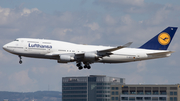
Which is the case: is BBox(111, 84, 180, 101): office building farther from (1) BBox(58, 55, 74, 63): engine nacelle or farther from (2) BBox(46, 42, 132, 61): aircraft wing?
(1) BBox(58, 55, 74, 63): engine nacelle

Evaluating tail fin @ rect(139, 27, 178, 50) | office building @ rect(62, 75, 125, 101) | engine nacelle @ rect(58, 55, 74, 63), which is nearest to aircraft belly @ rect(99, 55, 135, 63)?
tail fin @ rect(139, 27, 178, 50)

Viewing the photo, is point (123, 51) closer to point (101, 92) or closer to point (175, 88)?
point (175, 88)

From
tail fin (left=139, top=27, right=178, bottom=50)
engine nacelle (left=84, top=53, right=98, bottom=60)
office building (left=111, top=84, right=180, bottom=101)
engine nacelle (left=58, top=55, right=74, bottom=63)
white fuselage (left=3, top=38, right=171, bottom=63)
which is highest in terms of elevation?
tail fin (left=139, top=27, right=178, bottom=50)

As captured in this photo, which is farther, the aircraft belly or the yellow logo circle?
the yellow logo circle

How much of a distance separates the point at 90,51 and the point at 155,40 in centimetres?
1811

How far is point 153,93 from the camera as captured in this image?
15138 centimetres

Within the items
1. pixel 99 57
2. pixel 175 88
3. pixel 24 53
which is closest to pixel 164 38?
pixel 99 57

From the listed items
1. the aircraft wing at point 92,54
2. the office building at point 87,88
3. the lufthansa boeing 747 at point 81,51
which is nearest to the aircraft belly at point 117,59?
the lufthansa boeing 747 at point 81,51

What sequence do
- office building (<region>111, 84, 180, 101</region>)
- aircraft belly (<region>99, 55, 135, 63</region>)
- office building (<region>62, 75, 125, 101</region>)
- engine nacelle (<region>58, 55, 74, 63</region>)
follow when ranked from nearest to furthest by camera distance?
engine nacelle (<region>58, 55, 74, 63</region>) < aircraft belly (<region>99, 55, 135, 63</region>) < office building (<region>111, 84, 180, 101</region>) < office building (<region>62, 75, 125, 101</region>)

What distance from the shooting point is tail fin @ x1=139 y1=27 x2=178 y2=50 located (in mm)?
89625

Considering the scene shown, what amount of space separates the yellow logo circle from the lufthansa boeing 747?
111 centimetres

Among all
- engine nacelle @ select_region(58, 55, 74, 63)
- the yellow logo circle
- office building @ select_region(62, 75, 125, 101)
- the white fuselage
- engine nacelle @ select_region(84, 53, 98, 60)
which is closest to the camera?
the white fuselage

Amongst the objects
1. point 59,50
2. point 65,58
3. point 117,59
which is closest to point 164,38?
point 117,59

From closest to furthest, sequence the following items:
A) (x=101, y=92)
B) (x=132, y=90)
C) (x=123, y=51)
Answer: (x=123, y=51), (x=132, y=90), (x=101, y=92)
